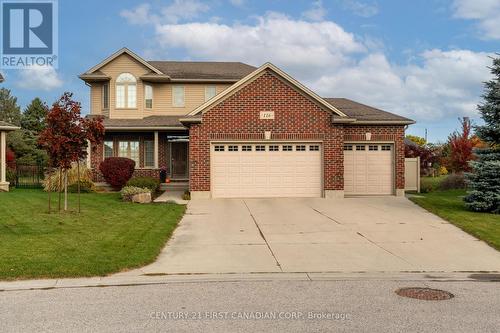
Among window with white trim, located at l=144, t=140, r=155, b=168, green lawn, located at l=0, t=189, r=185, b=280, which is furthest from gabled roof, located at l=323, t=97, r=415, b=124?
window with white trim, located at l=144, t=140, r=155, b=168

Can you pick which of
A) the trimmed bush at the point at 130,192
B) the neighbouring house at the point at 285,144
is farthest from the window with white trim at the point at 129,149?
the trimmed bush at the point at 130,192

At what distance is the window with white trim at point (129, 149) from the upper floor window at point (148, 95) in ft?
7.84

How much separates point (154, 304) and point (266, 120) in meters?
14.4

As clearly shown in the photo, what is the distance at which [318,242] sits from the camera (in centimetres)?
1159

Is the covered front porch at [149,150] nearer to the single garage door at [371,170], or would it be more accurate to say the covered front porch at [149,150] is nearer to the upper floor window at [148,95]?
the upper floor window at [148,95]

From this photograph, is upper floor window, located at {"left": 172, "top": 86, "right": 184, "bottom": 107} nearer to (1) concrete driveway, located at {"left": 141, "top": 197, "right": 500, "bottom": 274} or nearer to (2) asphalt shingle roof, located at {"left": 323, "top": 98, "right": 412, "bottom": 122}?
(2) asphalt shingle roof, located at {"left": 323, "top": 98, "right": 412, "bottom": 122}

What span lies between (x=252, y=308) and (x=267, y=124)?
1444cm

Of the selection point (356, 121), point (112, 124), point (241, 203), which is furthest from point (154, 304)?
point (112, 124)

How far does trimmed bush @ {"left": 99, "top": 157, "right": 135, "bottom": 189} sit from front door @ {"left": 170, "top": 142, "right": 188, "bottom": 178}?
4128 millimetres

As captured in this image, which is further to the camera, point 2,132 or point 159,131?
point 159,131

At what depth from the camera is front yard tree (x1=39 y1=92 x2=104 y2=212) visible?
48.8 feet

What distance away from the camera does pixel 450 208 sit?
17453mm

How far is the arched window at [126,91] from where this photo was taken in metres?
28.3

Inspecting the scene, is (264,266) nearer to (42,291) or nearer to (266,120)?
(42,291)
